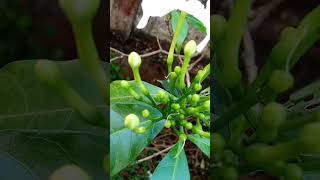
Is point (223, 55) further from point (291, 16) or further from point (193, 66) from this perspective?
point (291, 16)

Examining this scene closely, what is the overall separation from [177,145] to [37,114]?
0.39 feet

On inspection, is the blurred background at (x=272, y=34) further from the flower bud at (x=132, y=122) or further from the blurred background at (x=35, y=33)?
the flower bud at (x=132, y=122)

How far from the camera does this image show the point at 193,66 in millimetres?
524

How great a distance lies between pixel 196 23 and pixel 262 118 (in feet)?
0.37

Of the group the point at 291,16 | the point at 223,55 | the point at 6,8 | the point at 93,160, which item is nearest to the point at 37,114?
the point at 93,160

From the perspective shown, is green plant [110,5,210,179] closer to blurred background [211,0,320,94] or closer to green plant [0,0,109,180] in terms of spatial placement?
green plant [0,0,109,180]

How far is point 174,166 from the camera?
0.53 metres

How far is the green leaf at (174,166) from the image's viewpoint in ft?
1.74

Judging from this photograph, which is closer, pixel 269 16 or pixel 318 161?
pixel 318 161

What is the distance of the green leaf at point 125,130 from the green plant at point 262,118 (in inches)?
2.0

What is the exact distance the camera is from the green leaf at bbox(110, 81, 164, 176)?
0.51 meters

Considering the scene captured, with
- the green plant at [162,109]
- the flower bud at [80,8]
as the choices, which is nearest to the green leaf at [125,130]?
the green plant at [162,109]

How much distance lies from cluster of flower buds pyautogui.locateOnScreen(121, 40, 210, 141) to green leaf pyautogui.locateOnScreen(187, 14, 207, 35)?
0.03m

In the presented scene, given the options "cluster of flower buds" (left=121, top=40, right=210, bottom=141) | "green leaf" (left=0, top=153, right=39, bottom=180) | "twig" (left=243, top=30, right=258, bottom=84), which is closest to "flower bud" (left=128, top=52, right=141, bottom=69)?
"cluster of flower buds" (left=121, top=40, right=210, bottom=141)
